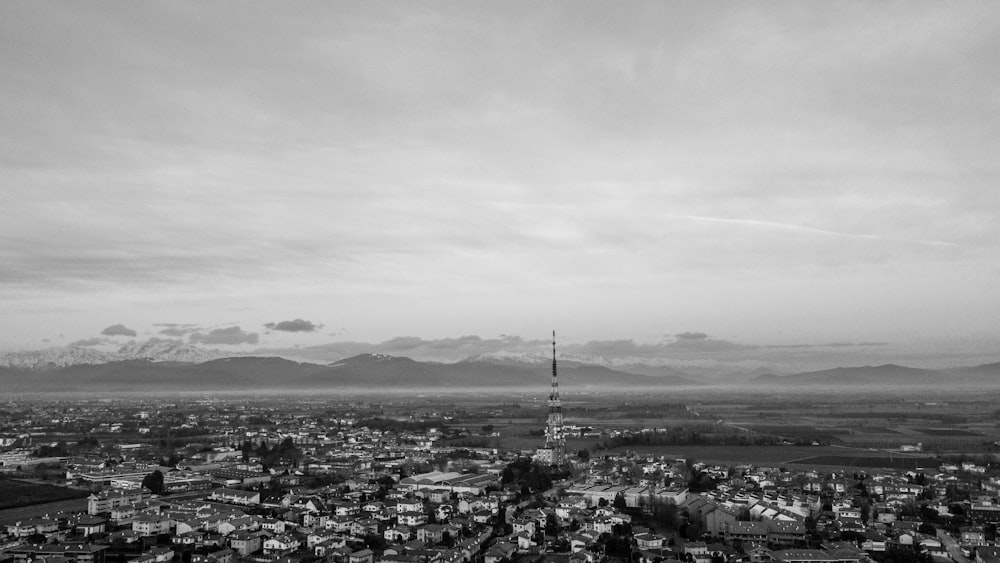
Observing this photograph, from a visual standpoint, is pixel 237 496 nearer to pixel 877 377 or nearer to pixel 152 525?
pixel 152 525

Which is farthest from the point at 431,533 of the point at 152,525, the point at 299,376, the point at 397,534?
the point at 299,376

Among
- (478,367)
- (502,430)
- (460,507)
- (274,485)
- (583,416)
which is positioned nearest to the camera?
(460,507)

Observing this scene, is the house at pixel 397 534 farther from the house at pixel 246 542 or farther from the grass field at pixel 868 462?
the grass field at pixel 868 462

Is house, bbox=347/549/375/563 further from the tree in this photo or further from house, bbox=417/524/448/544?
the tree

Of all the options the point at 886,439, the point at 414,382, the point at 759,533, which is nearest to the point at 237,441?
the point at 759,533

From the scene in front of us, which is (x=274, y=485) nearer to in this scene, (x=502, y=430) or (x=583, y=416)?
(x=502, y=430)

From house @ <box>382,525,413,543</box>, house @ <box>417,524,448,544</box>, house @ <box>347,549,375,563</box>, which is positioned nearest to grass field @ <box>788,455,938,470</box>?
house @ <box>417,524,448,544</box>
